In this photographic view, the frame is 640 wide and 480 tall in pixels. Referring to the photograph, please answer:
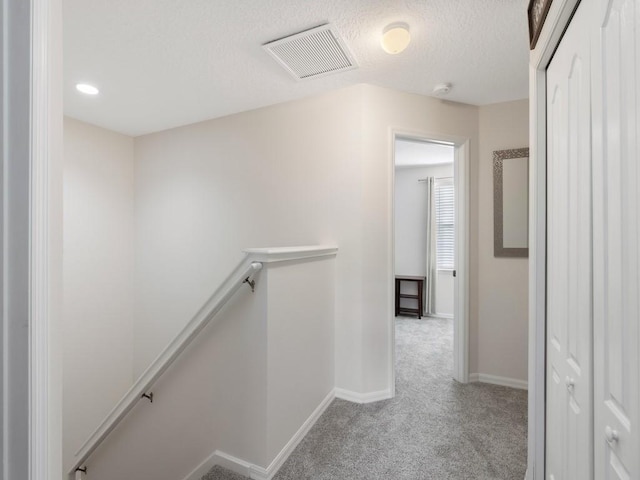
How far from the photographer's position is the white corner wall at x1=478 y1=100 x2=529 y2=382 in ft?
8.41

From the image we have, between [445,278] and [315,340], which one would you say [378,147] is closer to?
[315,340]

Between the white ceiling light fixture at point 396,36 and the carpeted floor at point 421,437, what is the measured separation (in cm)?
232

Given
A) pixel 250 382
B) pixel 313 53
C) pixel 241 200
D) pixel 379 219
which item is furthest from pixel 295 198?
pixel 250 382

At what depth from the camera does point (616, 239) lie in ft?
2.37

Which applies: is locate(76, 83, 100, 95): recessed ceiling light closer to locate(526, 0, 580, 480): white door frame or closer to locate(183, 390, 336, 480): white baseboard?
locate(183, 390, 336, 480): white baseboard

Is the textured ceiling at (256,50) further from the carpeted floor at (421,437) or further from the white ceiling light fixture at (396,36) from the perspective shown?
the carpeted floor at (421,437)

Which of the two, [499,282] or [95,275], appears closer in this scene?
[499,282]

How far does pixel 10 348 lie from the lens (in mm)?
579

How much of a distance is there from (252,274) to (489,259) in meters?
2.10

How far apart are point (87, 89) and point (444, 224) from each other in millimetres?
4727

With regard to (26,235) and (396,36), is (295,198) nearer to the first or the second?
(396,36)

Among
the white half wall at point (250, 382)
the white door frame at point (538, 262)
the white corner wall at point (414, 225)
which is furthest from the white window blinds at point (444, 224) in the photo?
the white door frame at point (538, 262)

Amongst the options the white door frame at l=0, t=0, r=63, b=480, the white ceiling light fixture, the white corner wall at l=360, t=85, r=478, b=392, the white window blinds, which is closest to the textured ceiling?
the white ceiling light fixture

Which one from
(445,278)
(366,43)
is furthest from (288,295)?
(445,278)
